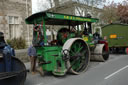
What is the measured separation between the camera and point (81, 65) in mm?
6320

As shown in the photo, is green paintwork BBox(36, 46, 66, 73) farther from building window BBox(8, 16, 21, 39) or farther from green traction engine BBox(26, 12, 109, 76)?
building window BBox(8, 16, 21, 39)

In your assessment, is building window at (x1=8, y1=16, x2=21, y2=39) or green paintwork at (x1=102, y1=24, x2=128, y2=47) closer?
green paintwork at (x1=102, y1=24, x2=128, y2=47)

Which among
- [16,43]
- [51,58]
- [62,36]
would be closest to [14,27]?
[16,43]

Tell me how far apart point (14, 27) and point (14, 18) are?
2.37 feet

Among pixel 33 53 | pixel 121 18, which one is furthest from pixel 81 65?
pixel 121 18

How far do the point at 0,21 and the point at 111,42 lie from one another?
864 cm

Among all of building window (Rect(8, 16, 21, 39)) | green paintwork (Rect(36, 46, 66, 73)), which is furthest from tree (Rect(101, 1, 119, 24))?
green paintwork (Rect(36, 46, 66, 73))

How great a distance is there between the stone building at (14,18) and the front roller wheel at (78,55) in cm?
668

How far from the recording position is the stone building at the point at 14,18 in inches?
422

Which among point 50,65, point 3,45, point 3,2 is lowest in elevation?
point 50,65

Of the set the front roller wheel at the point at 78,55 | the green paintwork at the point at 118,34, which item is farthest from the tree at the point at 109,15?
the front roller wheel at the point at 78,55

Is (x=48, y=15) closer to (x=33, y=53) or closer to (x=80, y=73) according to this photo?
(x=33, y=53)

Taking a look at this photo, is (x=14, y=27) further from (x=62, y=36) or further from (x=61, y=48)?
(x=61, y=48)

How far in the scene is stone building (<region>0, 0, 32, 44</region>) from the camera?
10711 millimetres
